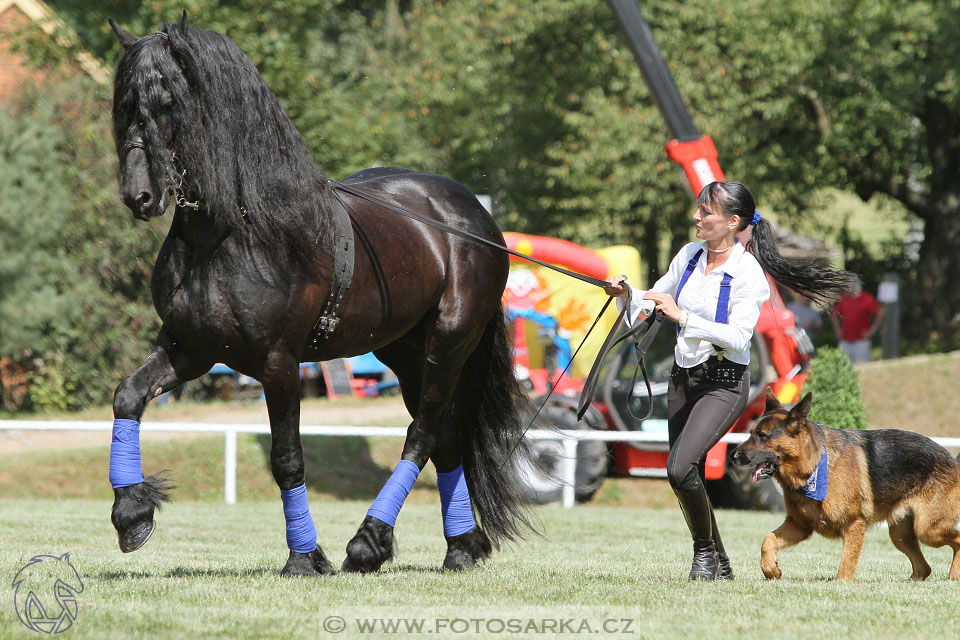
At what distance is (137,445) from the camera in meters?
5.12

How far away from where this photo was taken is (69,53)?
20750 millimetres

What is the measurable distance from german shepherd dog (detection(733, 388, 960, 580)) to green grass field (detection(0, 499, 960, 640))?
240 millimetres

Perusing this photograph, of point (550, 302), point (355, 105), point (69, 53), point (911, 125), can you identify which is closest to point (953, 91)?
point (911, 125)

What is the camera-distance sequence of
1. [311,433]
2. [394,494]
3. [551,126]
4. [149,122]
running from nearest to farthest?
[149,122] → [394,494] → [311,433] → [551,126]

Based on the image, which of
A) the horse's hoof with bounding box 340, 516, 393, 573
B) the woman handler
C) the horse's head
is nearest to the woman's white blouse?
the woman handler

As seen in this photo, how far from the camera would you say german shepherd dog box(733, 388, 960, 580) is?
5680 mm

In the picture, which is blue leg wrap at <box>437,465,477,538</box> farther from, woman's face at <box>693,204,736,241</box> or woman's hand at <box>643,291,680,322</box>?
woman's face at <box>693,204,736,241</box>

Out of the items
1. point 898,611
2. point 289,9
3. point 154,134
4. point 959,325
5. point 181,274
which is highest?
point 289,9

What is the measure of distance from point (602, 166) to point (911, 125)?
7285 mm

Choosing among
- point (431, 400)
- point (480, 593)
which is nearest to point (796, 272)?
point (431, 400)

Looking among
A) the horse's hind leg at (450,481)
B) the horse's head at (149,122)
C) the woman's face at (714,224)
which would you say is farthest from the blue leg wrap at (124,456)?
the woman's face at (714,224)

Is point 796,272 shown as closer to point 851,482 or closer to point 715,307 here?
point 715,307

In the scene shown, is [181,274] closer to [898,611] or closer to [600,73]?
[898,611]

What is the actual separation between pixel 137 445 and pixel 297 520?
0.84 meters
